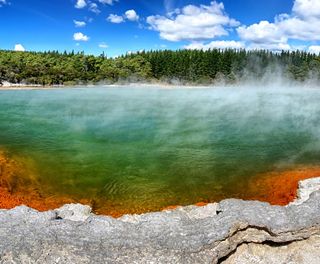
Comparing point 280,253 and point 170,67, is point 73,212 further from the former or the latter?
point 170,67

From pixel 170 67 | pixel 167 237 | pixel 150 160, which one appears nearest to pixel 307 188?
pixel 167 237

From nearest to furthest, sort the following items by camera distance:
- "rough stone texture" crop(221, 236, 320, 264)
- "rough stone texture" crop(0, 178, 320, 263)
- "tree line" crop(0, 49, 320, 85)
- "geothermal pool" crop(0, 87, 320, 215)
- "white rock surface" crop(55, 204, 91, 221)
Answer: "rough stone texture" crop(0, 178, 320, 263) → "rough stone texture" crop(221, 236, 320, 264) → "white rock surface" crop(55, 204, 91, 221) → "geothermal pool" crop(0, 87, 320, 215) → "tree line" crop(0, 49, 320, 85)

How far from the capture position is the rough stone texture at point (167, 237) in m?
6.01

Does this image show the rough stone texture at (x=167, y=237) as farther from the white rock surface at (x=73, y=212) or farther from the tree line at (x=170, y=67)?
the tree line at (x=170, y=67)

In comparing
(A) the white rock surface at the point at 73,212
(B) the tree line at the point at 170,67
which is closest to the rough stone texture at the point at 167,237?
(A) the white rock surface at the point at 73,212

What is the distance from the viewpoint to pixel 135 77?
93.2m

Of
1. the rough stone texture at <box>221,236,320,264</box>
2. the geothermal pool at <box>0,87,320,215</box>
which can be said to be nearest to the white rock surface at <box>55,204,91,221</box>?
the geothermal pool at <box>0,87,320,215</box>

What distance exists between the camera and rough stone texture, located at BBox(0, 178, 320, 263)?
6.01 meters

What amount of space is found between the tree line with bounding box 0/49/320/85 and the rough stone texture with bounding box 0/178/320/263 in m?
79.3

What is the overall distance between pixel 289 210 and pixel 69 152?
42.3 ft

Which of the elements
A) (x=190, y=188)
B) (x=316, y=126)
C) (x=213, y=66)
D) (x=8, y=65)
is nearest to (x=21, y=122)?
(x=190, y=188)

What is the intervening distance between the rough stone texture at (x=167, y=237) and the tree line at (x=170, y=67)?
7930cm

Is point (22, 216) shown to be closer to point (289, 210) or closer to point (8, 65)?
point (289, 210)

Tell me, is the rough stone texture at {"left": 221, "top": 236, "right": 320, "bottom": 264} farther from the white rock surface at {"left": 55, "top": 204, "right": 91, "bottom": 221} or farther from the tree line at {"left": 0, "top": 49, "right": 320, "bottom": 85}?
the tree line at {"left": 0, "top": 49, "right": 320, "bottom": 85}
